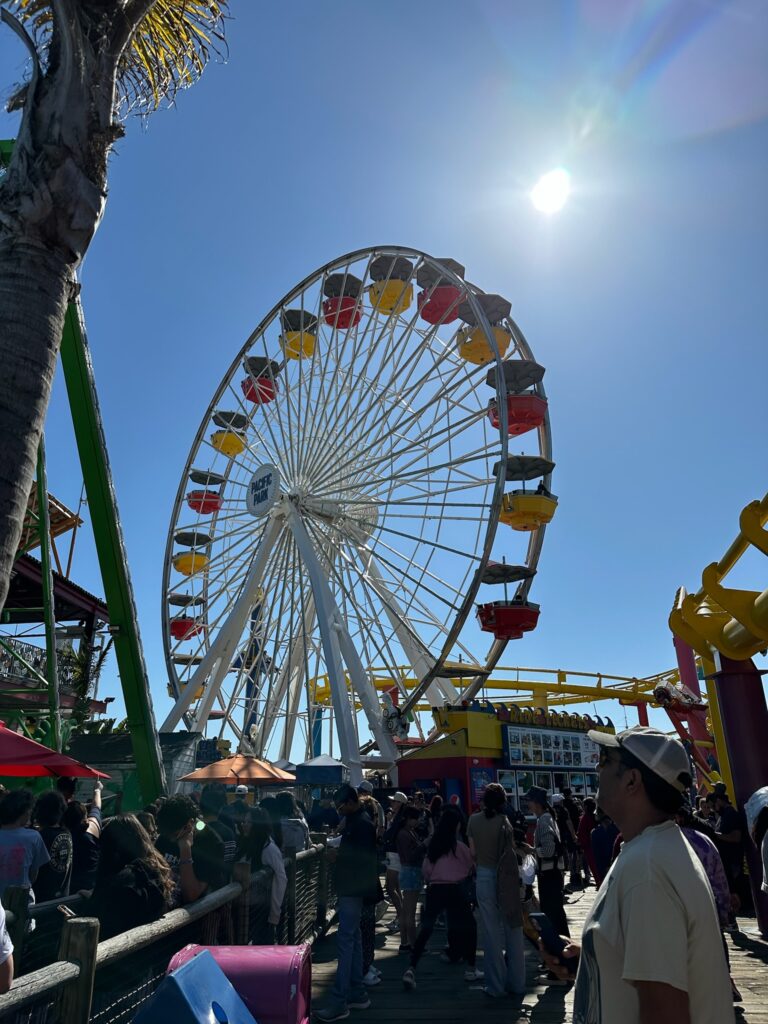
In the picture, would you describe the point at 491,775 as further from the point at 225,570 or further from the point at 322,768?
the point at 225,570

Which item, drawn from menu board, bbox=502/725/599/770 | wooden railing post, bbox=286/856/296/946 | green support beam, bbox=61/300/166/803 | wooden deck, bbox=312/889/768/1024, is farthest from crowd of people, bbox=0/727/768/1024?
menu board, bbox=502/725/599/770

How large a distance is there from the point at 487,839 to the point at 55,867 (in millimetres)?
3027

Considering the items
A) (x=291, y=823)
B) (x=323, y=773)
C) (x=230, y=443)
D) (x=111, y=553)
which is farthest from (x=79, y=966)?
(x=230, y=443)

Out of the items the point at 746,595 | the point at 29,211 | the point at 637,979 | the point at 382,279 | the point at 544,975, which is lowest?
the point at 544,975

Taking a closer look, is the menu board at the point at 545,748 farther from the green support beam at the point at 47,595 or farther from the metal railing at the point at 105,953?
the metal railing at the point at 105,953

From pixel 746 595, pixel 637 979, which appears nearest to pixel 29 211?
pixel 637 979

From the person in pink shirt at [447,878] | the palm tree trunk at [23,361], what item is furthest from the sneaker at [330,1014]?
the palm tree trunk at [23,361]

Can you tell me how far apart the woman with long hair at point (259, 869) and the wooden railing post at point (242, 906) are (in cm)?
49

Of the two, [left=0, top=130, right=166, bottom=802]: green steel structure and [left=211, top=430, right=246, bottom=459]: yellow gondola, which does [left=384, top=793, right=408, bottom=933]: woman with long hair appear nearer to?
[left=0, top=130, right=166, bottom=802]: green steel structure

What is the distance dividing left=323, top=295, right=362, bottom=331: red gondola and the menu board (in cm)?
1120

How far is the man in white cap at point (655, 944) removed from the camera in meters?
1.44

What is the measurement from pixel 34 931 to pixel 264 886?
1.68 metres

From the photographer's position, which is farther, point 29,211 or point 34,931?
point 34,931

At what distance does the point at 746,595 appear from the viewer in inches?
314
